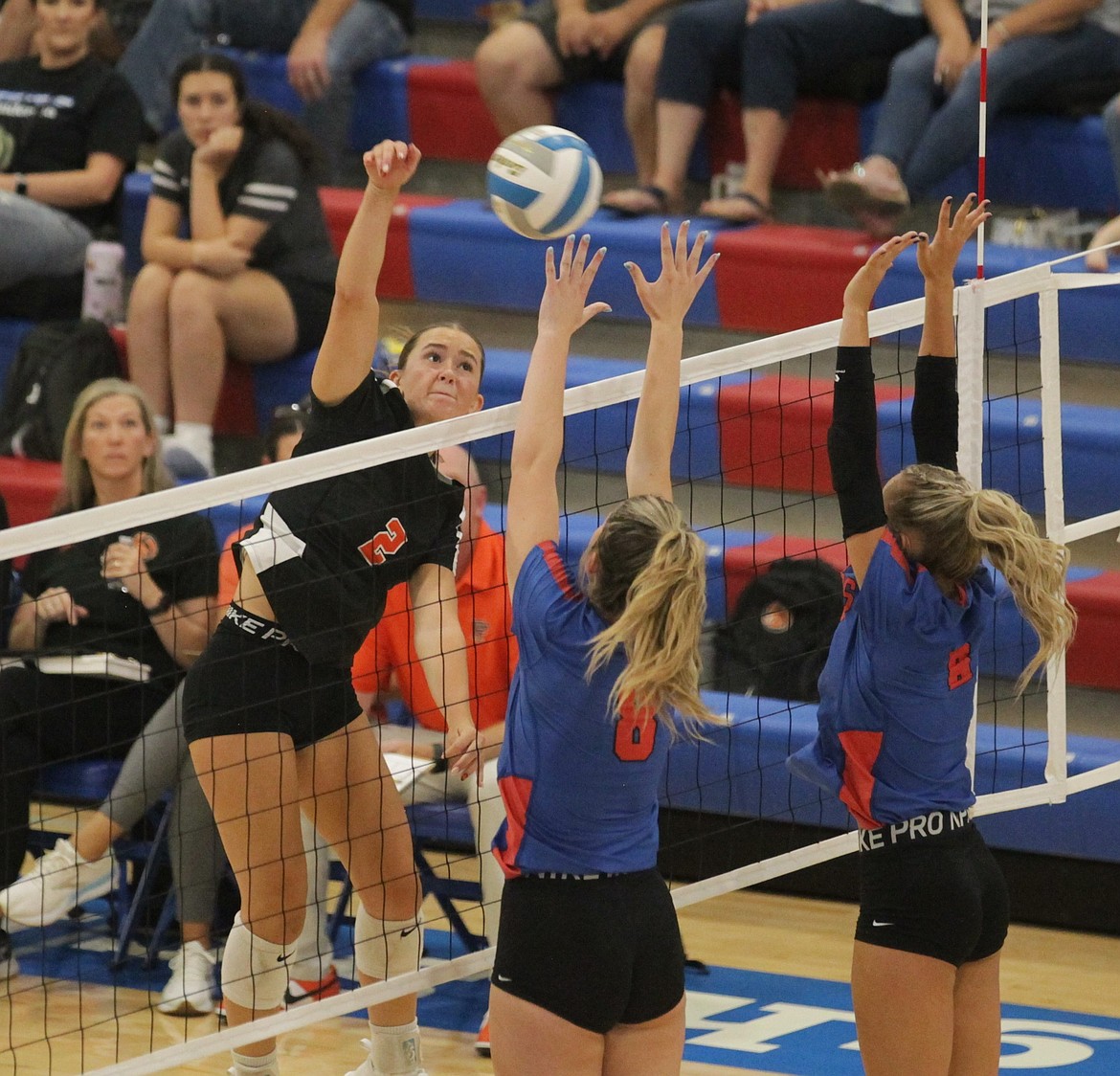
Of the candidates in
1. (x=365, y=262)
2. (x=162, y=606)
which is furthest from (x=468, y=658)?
(x=365, y=262)

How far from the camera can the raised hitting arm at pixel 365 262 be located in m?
3.66

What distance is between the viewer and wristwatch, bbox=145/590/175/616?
5412 millimetres

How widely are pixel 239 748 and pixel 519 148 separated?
1451mm

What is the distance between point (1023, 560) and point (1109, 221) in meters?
3.77

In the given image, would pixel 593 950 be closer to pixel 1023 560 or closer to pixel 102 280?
pixel 1023 560

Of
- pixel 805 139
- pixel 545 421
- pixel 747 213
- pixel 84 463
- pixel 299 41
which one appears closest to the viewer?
pixel 545 421

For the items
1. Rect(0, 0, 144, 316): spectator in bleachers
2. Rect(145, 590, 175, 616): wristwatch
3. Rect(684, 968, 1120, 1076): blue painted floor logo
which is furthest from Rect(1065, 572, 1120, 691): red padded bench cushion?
Rect(0, 0, 144, 316): spectator in bleachers

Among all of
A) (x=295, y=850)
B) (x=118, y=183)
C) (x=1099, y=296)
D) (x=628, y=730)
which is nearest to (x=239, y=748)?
(x=295, y=850)

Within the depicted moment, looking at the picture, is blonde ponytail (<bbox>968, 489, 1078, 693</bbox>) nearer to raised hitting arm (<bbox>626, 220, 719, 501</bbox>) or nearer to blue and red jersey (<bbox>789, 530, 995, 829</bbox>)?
blue and red jersey (<bbox>789, 530, 995, 829</bbox>)

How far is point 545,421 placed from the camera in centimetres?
339

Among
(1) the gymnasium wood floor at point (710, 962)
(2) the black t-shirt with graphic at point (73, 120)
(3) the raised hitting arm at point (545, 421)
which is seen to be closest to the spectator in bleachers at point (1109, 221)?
(1) the gymnasium wood floor at point (710, 962)

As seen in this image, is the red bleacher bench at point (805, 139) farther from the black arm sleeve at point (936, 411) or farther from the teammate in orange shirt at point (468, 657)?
the black arm sleeve at point (936, 411)

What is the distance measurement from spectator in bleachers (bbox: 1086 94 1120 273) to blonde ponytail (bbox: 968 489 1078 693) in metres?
2.97

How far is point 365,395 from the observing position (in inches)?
A: 155
